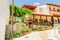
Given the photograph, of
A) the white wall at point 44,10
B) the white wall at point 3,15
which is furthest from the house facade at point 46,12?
the white wall at point 3,15

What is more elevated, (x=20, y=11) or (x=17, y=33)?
(x=20, y=11)

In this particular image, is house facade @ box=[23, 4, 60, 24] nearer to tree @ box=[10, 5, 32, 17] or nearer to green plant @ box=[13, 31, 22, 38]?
tree @ box=[10, 5, 32, 17]

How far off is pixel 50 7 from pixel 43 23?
0.26 m

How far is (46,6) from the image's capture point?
7.03ft

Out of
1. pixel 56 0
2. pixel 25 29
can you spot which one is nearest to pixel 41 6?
pixel 56 0

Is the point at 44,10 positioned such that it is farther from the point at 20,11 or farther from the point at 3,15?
the point at 3,15

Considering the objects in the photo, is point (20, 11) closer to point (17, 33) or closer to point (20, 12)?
point (20, 12)

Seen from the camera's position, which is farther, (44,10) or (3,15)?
(44,10)

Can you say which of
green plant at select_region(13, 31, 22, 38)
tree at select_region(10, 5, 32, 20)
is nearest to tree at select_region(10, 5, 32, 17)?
→ tree at select_region(10, 5, 32, 20)

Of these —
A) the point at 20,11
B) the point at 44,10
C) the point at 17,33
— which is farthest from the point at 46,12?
the point at 17,33

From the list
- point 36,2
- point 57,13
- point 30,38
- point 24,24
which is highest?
point 36,2

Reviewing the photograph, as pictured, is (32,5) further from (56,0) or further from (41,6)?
(56,0)

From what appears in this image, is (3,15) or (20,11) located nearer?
(3,15)

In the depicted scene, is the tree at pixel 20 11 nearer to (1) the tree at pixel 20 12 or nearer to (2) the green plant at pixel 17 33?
(1) the tree at pixel 20 12
